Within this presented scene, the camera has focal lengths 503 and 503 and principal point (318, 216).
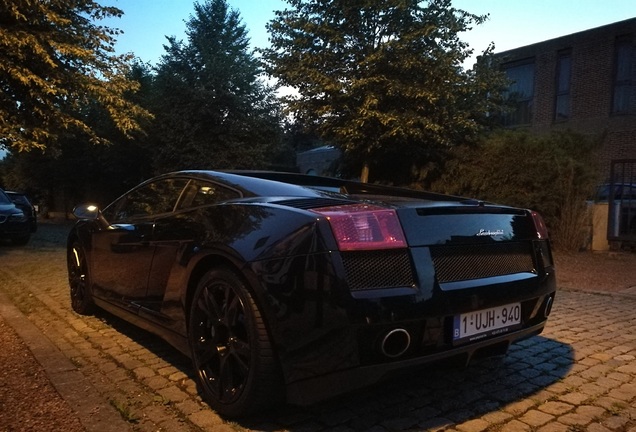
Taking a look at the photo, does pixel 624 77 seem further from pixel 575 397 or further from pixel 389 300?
pixel 389 300

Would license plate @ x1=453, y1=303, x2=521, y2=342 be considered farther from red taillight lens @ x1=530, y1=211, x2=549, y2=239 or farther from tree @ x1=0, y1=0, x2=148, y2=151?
tree @ x1=0, y1=0, x2=148, y2=151

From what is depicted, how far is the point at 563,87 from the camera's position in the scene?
2234 cm

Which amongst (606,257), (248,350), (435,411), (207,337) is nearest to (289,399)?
(248,350)

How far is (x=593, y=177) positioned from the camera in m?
10.8

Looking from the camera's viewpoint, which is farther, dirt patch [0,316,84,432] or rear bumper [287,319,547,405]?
dirt patch [0,316,84,432]

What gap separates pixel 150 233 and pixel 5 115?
961 centimetres

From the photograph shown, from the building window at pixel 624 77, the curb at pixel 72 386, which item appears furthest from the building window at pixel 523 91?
the curb at pixel 72 386

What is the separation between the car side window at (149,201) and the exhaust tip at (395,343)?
1926 mm

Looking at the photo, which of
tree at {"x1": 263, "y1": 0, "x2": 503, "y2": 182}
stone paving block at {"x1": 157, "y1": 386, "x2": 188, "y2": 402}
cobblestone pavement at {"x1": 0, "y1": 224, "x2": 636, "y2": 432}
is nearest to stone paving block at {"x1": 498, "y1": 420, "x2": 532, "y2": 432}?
cobblestone pavement at {"x1": 0, "y1": 224, "x2": 636, "y2": 432}

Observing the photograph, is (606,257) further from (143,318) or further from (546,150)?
(143,318)

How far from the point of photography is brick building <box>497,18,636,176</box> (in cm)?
1995

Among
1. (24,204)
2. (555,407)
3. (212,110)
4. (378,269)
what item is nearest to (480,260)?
(378,269)

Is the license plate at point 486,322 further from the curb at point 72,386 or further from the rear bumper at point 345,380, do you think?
the curb at point 72,386

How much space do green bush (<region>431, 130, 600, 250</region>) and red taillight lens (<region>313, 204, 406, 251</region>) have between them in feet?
31.4
